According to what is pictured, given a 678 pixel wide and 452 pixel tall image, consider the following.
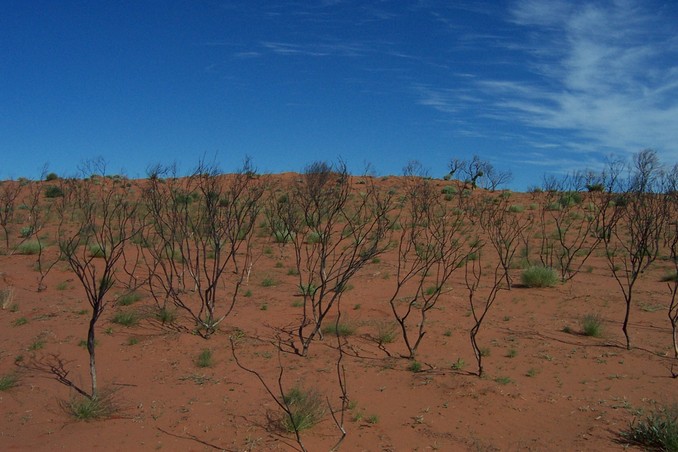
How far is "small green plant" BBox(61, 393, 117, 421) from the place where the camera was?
614cm

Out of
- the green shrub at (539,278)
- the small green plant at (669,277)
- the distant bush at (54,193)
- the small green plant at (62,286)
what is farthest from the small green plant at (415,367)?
the distant bush at (54,193)

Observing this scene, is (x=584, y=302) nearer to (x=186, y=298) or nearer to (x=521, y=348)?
(x=521, y=348)

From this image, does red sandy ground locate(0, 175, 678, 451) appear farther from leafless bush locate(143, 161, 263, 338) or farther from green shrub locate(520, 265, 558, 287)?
green shrub locate(520, 265, 558, 287)

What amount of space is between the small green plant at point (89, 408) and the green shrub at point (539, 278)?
11355mm

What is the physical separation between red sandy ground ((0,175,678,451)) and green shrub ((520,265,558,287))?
2003 millimetres

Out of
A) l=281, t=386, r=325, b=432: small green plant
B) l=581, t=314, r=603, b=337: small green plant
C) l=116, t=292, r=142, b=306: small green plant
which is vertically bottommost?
l=281, t=386, r=325, b=432: small green plant

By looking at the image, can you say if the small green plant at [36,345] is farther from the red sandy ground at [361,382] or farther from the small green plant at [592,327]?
the small green plant at [592,327]

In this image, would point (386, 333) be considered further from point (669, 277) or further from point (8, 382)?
point (669, 277)

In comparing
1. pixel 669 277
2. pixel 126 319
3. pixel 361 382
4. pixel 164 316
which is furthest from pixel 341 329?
pixel 669 277

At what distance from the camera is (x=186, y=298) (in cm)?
1215

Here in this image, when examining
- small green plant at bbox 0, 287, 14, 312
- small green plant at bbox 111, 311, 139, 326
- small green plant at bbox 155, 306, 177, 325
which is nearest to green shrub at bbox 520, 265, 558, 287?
small green plant at bbox 155, 306, 177, 325

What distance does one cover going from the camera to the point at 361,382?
7.46 metres

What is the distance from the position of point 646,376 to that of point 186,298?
9.43m

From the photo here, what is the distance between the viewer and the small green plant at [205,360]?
314 inches
